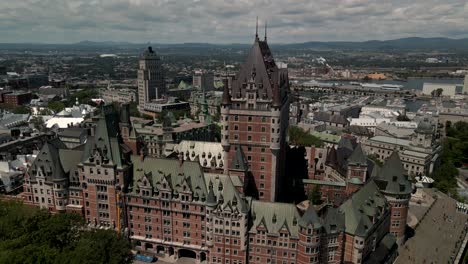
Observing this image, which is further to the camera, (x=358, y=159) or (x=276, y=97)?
(x=358, y=159)

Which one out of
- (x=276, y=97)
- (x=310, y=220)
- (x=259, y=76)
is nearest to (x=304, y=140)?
(x=259, y=76)

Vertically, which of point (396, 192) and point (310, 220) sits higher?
point (310, 220)

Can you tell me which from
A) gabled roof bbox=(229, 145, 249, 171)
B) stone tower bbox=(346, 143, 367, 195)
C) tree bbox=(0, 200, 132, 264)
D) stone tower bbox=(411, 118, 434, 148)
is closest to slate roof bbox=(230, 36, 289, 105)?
gabled roof bbox=(229, 145, 249, 171)

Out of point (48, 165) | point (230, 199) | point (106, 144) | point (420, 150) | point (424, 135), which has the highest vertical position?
point (106, 144)

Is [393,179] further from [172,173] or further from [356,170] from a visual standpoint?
[172,173]

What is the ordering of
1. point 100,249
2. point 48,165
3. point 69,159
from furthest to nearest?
point 69,159
point 48,165
point 100,249

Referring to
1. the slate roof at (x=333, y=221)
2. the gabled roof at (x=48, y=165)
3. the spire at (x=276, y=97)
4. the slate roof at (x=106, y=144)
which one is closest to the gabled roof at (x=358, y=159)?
the slate roof at (x=333, y=221)

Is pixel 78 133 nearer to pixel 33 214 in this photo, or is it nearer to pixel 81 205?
pixel 81 205

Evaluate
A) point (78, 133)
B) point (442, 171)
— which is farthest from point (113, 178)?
point (442, 171)
